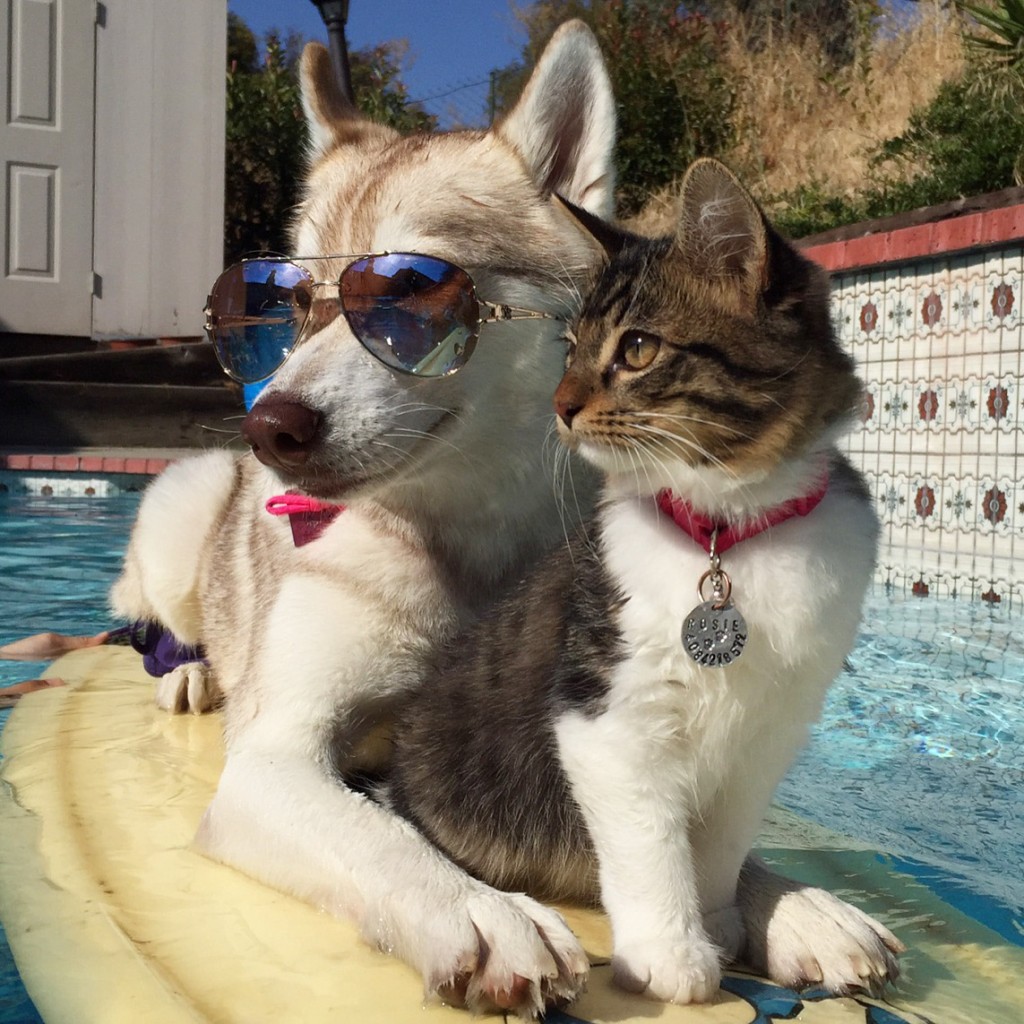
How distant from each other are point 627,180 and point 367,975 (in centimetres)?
1019

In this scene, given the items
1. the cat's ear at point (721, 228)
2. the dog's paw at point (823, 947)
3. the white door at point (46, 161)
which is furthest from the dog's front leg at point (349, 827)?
the white door at point (46, 161)

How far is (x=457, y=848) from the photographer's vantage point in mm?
1684

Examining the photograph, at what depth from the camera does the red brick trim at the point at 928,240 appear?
5.12 meters

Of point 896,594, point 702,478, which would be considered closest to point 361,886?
point 702,478

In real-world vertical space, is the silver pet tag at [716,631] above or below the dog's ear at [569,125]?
below

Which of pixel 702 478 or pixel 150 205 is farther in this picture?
pixel 150 205

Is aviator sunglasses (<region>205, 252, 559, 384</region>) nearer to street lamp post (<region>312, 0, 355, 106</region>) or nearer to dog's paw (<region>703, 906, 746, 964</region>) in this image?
dog's paw (<region>703, 906, 746, 964</region>)

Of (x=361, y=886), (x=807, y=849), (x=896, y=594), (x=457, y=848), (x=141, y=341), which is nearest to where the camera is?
(x=361, y=886)

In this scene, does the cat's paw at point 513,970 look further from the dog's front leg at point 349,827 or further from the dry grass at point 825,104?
the dry grass at point 825,104

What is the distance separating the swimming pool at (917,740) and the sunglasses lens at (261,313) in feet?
3.55

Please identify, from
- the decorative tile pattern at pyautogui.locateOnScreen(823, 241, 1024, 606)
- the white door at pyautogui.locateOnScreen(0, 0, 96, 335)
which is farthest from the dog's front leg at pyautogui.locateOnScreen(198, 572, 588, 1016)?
the white door at pyautogui.locateOnScreen(0, 0, 96, 335)

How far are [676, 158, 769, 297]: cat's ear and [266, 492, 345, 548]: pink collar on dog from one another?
919mm

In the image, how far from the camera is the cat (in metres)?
1.36

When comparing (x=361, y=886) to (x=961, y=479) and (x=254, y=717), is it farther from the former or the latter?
(x=961, y=479)
